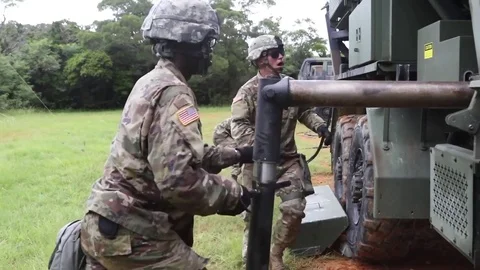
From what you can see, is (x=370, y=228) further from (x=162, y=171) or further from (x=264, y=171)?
(x=162, y=171)

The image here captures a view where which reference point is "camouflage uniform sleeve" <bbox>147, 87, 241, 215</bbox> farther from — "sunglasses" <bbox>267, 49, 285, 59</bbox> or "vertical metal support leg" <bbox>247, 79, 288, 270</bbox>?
"sunglasses" <bbox>267, 49, 285, 59</bbox>

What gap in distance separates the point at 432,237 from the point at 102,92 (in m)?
39.7

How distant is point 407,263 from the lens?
508cm

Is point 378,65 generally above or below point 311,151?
above

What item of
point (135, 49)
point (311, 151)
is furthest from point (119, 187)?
point (135, 49)

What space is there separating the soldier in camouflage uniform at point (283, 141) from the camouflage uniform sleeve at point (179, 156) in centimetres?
205

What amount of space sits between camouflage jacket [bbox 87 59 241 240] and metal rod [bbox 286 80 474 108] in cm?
53

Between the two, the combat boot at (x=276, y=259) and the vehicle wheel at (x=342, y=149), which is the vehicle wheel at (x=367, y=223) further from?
the combat boot at (x=276, y=259)

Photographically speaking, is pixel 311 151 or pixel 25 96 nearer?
pixel 311 151

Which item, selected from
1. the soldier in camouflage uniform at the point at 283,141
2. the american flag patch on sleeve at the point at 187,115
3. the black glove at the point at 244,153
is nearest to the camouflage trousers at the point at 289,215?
the soldier in camouflage uniform at the point at 283,141

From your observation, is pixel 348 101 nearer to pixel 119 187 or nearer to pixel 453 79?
pixel 453 79

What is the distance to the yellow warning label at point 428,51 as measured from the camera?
10.7ft

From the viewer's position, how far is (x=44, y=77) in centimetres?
4109

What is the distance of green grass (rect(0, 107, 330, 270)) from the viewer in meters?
5.43
